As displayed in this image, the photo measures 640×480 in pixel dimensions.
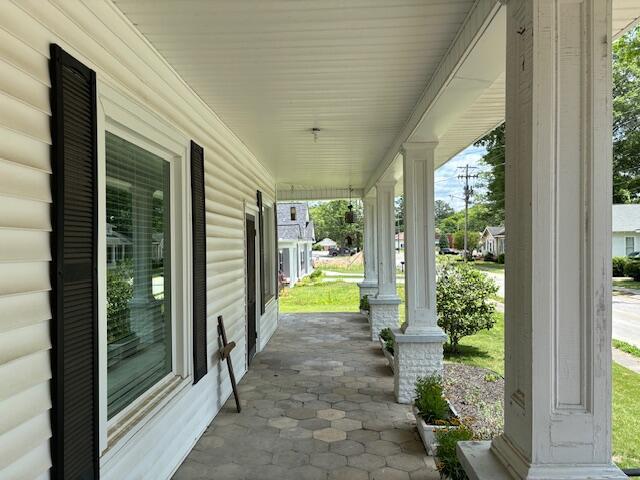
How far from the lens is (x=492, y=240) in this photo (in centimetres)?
4491

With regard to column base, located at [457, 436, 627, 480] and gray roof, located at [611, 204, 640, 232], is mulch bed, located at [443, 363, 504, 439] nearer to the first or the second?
column base, located at [457, 436, 627, 480]

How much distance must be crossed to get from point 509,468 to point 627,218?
2834cm

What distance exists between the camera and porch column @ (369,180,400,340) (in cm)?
725

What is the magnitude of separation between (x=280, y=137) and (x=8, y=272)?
12.2 ft

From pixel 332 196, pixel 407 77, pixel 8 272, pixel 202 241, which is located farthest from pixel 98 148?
pixel 332 196

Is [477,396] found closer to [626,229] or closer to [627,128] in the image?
[627,128]

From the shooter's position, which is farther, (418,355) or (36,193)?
(418,355)

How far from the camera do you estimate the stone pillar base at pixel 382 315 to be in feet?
23.8

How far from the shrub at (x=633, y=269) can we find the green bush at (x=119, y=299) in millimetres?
20488

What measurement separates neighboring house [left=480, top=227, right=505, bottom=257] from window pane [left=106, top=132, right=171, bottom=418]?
131 feet

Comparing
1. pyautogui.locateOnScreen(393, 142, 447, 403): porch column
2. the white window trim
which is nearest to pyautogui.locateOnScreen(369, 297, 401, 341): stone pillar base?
pyautogui.locateOnScreen(393, 142, 447, 403): porch column

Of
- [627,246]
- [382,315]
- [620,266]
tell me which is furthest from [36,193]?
[627,246]

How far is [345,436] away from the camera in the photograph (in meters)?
3.57

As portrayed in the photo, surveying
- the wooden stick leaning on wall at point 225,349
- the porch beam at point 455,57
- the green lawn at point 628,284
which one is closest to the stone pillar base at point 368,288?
the porch beam at point 455,57
